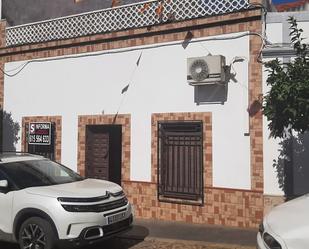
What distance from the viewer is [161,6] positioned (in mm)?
10383

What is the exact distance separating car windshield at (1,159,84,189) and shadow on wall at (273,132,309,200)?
3519 mm

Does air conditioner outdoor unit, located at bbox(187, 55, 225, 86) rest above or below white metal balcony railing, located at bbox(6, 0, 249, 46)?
below

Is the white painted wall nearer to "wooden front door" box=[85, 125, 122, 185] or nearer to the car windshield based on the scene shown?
"wooden front door" box=[85, 125, 122, 185]

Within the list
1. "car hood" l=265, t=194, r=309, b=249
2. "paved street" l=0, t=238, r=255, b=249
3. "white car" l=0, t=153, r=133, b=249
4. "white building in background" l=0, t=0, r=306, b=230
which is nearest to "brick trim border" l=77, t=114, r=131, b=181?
"white building in background" l=0, t=0, r=306, b=230

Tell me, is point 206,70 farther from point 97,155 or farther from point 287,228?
point 287,228

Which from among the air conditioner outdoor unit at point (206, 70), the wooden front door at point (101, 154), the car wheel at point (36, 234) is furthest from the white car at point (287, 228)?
the wooden front door at point (101, 154)

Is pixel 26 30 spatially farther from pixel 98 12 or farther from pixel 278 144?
pixel 278 144

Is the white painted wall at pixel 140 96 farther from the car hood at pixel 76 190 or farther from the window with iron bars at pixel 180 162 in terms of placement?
the car hood at pixel 76 190

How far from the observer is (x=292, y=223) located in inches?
196

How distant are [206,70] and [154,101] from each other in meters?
1.41

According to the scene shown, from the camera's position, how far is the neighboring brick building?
9.32 m

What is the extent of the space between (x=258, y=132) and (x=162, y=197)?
2.37 metres

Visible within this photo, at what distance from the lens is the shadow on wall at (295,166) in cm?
879

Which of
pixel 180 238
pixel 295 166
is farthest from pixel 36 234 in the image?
pixel 295 166
